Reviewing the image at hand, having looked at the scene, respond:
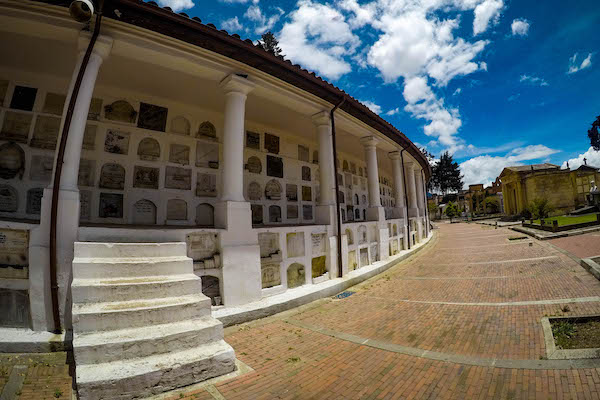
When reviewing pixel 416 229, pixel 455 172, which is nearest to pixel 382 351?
pixel 416 229

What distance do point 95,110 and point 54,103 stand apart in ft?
2.25

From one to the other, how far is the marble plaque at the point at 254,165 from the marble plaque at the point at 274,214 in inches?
46.1

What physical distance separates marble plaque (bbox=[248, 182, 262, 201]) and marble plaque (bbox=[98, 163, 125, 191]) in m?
3.03

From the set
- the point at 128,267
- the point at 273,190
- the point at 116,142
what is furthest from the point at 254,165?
the point at 128,267

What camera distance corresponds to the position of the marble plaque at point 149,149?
20.1 ft

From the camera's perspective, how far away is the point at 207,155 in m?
6.94

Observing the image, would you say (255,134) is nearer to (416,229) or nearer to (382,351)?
(382,351)

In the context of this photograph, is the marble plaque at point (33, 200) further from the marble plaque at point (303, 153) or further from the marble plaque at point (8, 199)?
the marble plaque at point (303, 153)

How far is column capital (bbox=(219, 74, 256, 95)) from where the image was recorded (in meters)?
5.26

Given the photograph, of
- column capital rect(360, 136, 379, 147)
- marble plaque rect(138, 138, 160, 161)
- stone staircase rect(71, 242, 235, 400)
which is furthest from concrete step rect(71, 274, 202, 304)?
→ column capital rect(360, 136, 379, 147)

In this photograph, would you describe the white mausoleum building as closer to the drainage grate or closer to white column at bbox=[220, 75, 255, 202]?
white column at bbox=[220, 75, 255, 202]

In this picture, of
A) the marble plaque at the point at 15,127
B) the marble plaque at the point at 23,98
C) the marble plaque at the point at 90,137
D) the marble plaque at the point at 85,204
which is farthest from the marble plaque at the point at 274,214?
the marble plaque at the point at 23,98

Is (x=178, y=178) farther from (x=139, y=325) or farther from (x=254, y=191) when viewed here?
(x=139, y=325)

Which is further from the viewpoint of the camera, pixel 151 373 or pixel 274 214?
pixel 274 214
